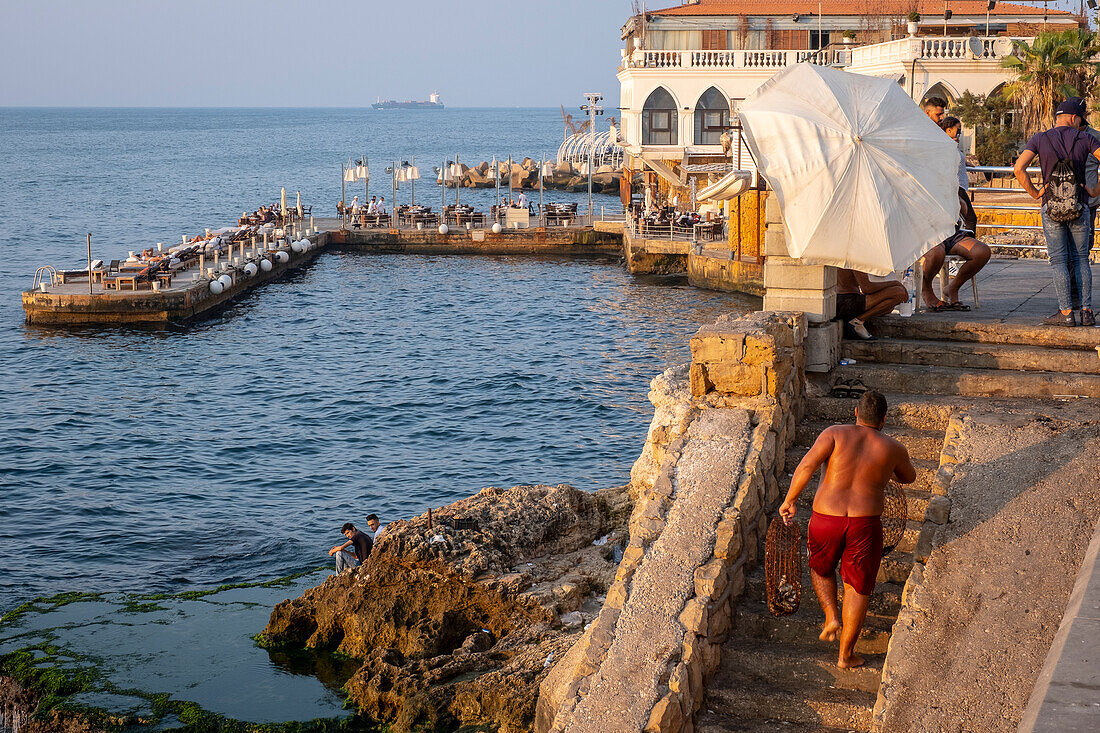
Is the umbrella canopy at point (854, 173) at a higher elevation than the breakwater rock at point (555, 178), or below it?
below

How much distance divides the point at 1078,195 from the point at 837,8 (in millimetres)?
47574

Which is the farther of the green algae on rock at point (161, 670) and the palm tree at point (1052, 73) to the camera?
the palm tree at point (1052, 73)

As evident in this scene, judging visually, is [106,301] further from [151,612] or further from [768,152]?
[768,152]

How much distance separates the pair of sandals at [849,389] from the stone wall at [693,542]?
0.29m

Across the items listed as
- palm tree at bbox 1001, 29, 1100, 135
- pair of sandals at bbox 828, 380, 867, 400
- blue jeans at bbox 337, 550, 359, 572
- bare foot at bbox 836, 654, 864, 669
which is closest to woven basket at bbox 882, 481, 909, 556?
bare foot at bbox 836, 654, 864, 669

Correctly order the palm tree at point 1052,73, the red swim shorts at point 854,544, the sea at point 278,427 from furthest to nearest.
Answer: the palm tree at point 1052,73, the sea at point 278,427, the red swim shorts at point 854,544

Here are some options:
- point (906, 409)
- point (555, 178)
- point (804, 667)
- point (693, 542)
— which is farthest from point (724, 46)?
point (804, 667)

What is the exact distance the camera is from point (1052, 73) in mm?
30297

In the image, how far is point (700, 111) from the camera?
1969 inches

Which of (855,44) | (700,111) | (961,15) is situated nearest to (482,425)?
(700,111)

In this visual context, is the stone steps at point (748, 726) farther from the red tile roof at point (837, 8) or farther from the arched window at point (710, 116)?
the red tile roof at point (837, 8)

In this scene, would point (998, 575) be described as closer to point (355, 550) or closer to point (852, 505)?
point (852, 505)

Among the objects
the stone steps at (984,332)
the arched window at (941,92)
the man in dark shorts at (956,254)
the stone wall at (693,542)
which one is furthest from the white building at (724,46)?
the stone wall at (693,542)

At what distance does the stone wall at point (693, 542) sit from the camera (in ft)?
20.6
